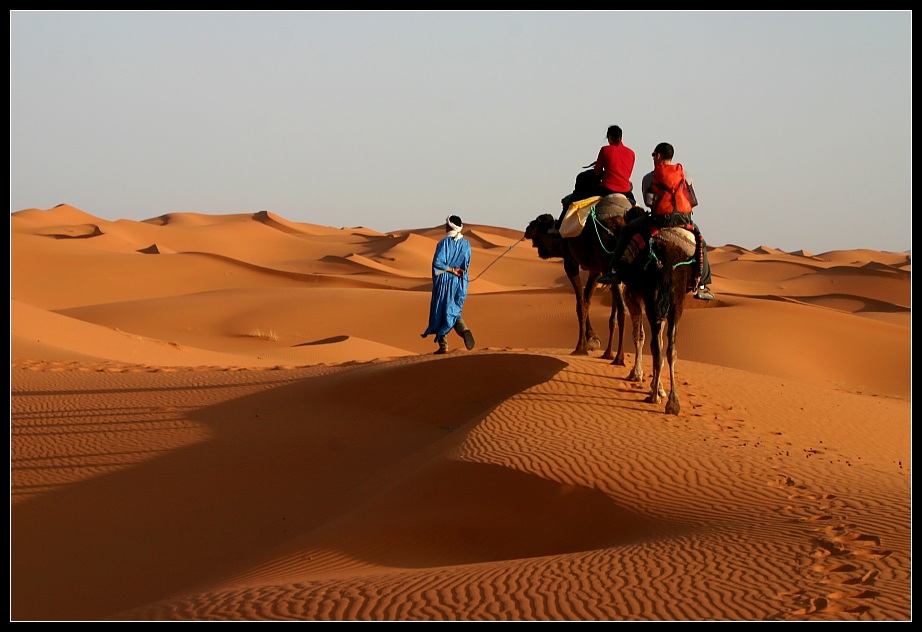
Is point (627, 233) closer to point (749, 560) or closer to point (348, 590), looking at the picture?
point (749, 560)

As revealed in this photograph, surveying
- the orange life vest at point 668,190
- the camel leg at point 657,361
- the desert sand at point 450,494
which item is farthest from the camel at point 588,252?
the orange life vest at point 668,190

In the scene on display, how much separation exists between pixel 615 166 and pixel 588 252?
108 cm

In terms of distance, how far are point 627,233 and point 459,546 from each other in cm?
417

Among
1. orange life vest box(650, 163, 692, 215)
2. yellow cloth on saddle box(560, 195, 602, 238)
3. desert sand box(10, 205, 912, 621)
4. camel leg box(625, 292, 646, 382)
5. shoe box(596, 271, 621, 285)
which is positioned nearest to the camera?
desert sand box(10, 205, 912, 621)

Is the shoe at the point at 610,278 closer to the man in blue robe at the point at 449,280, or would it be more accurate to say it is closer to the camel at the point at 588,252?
the camel at the point at 588,252

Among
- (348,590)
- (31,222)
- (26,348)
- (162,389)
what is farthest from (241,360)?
(31,222)

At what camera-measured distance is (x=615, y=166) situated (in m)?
12.3

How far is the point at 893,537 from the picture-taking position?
6.56m

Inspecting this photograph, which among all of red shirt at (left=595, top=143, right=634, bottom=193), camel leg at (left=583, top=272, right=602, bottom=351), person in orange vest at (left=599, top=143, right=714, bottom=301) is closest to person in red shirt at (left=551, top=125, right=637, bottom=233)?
red shirt at (left=595, top=143, right=634, bottom=193)

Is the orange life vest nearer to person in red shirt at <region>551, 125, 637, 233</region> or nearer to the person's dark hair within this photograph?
the person's dark hair

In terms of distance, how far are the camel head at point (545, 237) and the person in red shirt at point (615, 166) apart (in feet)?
5.21

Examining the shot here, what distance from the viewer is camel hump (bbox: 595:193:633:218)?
1213cm

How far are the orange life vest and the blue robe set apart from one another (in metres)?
5.08

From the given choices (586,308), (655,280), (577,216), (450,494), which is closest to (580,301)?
(586,308)
